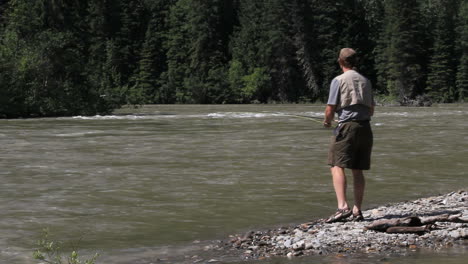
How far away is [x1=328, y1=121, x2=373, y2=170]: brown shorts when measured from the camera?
307 inches

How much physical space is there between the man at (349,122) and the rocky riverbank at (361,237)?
0.42 metres

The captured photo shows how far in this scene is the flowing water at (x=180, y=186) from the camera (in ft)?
26.2

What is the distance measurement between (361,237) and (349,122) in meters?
1.20

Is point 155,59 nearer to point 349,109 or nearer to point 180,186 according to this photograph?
point 180,186

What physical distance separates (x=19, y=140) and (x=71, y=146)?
2.78 metres

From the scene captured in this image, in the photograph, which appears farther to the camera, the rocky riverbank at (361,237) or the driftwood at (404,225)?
the driftwood at (404,225)

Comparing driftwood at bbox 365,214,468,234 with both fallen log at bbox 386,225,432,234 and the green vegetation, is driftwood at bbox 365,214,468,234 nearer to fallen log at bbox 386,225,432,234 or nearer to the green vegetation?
fallen log at bbox 386,225,432,234

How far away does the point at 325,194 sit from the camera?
1112 centimetres

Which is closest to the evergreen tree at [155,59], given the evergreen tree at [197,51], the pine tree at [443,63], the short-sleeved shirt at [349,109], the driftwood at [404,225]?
the evergreen tree at [197,51]

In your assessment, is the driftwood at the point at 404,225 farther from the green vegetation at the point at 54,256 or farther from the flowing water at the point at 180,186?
the green vegetation at the point at 54,256

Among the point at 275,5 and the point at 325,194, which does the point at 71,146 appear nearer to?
the point at 325,194

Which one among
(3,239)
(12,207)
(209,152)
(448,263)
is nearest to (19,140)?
(209,152)

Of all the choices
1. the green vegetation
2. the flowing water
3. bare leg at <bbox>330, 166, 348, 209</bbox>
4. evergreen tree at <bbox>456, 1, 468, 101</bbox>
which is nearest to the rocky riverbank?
bare leg at <bbox>330, 166, 348, 209</bbox>

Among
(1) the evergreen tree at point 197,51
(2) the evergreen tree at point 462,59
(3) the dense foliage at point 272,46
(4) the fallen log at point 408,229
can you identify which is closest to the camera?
(4) the fallen log at point 408,229
